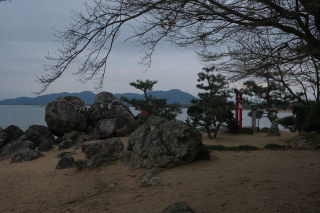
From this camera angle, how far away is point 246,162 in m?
6.05

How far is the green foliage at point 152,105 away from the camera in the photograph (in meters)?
11.7

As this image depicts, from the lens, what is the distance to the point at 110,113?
1259 centimetres

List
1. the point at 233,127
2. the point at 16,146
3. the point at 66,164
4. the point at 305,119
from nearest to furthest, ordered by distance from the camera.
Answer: the point at 66,164
the point at 305,119
the point at 16,146
the point at 233,127

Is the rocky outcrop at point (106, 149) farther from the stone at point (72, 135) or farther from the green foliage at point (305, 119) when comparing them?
the green foliage at point (305, 119)

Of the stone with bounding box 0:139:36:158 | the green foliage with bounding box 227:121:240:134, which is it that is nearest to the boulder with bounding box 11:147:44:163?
the stone with bounding box 0:139:36:158

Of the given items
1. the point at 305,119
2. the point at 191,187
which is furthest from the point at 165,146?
the point at 305,119

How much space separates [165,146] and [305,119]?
6.71 meters

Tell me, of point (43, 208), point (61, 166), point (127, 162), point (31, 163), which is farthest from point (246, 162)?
point (31, 163)

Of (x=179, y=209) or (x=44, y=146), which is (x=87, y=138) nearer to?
(x=44, y=146)

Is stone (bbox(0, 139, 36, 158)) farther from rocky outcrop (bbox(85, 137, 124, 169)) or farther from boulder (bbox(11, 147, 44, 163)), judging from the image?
rocky outcrop (bbox(85, 137, 124, 169))

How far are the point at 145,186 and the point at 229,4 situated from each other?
3716mm

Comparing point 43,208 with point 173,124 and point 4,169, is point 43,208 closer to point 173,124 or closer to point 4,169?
point 173,124

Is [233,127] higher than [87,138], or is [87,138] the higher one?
[233,127]

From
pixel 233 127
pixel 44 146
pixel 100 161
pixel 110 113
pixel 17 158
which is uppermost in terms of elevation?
pixel 110 113
